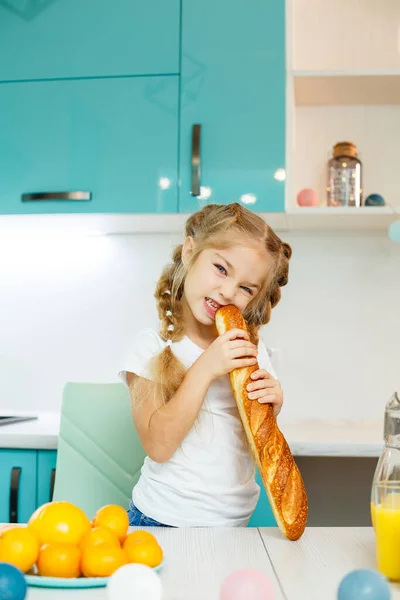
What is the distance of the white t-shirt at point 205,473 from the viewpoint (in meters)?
1.27

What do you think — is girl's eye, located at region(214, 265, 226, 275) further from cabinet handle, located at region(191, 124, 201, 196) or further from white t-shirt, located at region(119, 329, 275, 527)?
cabinet handle, located at region(191, 124, 201, 196)

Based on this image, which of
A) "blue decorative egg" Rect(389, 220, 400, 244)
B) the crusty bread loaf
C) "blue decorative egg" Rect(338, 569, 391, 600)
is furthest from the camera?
"blue decorative egg" Rect(389, 220, 400, 244)

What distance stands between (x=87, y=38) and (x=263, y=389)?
148cm

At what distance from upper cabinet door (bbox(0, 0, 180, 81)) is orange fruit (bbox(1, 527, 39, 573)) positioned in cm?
169

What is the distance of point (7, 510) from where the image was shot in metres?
1.86

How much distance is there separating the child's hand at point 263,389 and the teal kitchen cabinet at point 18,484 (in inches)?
36.5

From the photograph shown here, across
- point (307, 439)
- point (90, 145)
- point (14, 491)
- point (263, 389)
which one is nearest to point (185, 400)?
point (263, 389)

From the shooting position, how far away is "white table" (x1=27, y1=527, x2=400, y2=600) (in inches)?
28.8

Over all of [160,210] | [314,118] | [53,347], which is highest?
[314,118]

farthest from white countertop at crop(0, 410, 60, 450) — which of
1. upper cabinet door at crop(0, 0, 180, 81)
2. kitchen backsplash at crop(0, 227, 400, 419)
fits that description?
upper cabinet door at crop(0, 0, 180, 81)

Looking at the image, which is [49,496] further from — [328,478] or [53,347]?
[328,478]

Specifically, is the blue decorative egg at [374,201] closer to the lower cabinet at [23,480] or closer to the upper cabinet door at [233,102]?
the upper cabinet door at [233,102]

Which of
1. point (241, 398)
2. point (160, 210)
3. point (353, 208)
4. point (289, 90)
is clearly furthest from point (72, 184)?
point (241, 398)

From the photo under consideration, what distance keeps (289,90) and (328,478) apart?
4.01 ft
